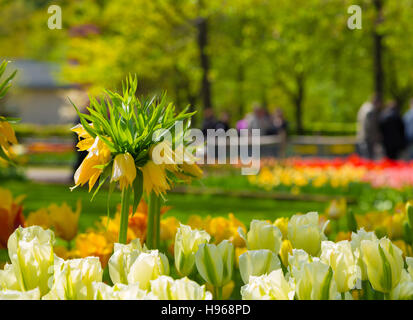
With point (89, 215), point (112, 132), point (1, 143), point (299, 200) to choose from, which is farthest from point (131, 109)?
point (299, 200)

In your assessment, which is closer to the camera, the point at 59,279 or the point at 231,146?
the point at 59,279

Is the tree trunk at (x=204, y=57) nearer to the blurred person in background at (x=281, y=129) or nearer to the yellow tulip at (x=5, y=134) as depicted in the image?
the blurred person in background at (x=281, y=129)

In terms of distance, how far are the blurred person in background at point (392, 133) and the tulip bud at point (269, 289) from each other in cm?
1462

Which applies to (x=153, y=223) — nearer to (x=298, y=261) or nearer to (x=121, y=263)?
(x=121, y=263)

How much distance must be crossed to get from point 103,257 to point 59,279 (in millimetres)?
772

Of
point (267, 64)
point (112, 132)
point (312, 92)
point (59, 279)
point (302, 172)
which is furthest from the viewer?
point (312, 92)

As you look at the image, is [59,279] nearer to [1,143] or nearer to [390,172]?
[1,143]

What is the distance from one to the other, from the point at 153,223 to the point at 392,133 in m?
14.2

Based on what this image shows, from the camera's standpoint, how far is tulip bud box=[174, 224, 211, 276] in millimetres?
1594

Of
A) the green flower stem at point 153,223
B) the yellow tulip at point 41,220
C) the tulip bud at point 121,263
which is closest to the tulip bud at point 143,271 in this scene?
the tulip bud at point 121,263

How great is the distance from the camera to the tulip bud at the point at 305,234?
1.72 metres

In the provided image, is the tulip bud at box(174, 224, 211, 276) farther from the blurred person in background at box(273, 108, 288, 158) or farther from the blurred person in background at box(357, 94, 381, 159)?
the blurred person in background at box(273, 108, 288, 158)

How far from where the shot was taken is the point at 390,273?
141cm

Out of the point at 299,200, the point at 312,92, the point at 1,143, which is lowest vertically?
the point at 299,200
